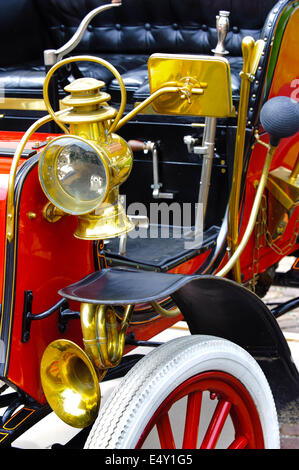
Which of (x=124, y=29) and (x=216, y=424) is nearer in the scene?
(x=216, y=424)

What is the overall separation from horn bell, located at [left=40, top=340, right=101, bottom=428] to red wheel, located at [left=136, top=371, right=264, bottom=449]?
0.57ft

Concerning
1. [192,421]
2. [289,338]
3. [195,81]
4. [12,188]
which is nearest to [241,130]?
[195,81]

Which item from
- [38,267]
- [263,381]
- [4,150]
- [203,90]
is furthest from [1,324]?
[203,90]

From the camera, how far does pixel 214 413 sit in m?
1.70

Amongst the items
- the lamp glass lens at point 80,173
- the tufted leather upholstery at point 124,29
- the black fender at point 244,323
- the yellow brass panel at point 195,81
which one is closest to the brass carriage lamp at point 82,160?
the lamp glass lens at point 80,173

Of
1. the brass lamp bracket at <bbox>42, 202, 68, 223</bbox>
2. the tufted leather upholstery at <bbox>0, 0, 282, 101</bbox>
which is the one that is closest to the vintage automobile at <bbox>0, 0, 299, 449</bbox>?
the brass lamp bracket at <bbox>42, 202, 68, 223</bbox>

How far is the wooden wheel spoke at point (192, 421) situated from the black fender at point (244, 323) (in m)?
0.31

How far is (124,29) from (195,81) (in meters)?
1.52

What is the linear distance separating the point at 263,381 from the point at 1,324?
72cm

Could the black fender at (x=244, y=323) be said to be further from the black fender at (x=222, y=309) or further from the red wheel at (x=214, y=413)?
the red wheel at (x=214, y=413)

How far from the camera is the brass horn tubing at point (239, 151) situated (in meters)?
1.84

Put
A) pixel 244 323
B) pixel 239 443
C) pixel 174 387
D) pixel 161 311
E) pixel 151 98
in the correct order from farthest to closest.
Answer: pixel 244 323
pixel 161 311
pixel 239 443
pixel 151 98
pixel 174 387

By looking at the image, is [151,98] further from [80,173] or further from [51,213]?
[51,213]

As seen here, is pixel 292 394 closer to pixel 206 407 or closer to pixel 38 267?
pixel 206 407
